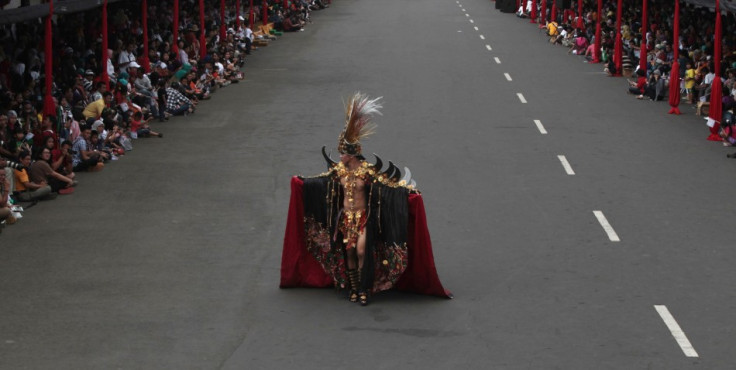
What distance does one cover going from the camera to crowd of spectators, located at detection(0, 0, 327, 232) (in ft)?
66.2

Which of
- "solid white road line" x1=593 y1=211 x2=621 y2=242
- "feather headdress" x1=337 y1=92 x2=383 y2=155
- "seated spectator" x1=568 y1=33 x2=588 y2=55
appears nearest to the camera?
"feather headdress" x1=337 y1=92 x2=383 y2=155

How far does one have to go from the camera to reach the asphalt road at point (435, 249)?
1197 centimetres

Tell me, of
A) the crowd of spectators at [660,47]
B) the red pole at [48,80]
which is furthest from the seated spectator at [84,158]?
the crowd of spectators at [660,47]

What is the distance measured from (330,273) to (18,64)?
16856 mm

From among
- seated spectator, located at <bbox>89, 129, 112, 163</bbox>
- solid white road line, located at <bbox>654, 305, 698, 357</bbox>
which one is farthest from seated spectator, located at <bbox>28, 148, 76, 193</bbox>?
solid white road line, located at <bbox>654, 305, 698, 357</bbox>

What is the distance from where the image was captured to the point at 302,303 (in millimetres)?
13500

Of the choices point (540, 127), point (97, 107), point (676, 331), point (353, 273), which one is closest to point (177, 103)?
point (97, 107)

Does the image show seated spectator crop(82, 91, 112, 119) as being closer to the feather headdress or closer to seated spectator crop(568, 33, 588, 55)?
the feather headdress

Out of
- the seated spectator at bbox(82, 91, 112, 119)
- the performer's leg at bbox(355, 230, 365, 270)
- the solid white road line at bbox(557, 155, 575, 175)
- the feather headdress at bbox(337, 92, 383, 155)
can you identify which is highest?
the feather headdress at bbox(337, 92, 383, 155)

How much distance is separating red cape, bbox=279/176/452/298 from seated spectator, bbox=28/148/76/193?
285 inches

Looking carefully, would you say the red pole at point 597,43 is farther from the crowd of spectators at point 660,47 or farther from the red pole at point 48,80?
the red pole at point 48,80

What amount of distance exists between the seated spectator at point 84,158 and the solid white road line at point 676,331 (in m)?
12.0

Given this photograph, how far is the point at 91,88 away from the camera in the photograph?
27.1m

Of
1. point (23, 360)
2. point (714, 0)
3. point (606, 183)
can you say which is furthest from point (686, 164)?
point (23, 360)
